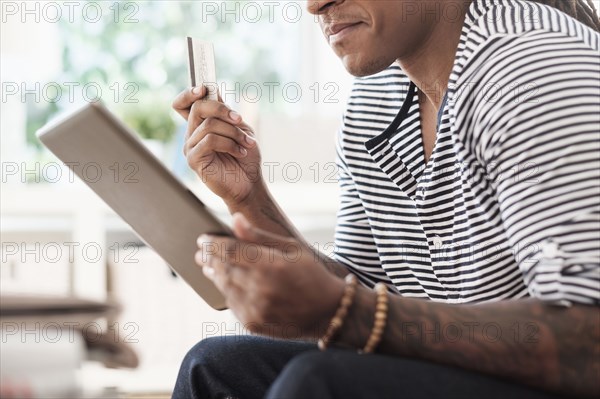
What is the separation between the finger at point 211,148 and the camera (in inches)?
53.0

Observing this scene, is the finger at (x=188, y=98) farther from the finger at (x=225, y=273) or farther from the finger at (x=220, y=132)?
the finger at (x=225, y=273)

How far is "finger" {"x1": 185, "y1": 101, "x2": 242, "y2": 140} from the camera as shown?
4.35ft

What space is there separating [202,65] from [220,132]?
0.35 feet

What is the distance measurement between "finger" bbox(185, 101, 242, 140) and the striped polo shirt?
8.7 inches

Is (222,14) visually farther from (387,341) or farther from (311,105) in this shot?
(387,341)

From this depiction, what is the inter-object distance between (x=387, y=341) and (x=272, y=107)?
2.82 meters

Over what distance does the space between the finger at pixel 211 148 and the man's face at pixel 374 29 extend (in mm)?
223

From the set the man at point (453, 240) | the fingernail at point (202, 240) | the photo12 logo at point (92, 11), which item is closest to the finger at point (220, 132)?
the man at point (453, 240)

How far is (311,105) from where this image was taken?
11.9ft

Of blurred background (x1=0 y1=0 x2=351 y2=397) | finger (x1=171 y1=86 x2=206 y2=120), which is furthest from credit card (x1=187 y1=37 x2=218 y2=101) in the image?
blurred background (x1=0 y1=0 x2=351 y2=397)

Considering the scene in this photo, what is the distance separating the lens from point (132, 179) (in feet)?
3.25

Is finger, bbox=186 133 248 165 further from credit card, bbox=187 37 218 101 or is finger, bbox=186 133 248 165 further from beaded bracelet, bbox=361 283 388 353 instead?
beaded bracelet, bbox=361 283 388 353

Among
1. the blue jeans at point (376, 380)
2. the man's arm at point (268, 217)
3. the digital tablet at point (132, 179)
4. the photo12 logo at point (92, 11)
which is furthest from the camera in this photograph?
the photo12 logo at point (92, 11)

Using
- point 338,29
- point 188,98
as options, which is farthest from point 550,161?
point 188,98
